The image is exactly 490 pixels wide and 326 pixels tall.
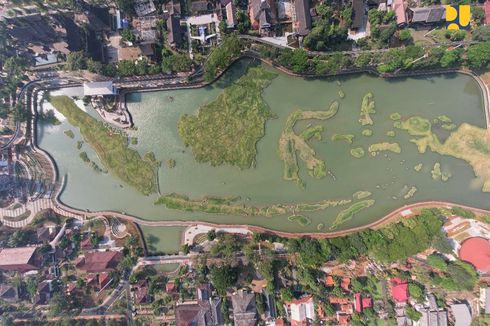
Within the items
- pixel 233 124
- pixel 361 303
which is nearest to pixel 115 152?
pixel 233 124

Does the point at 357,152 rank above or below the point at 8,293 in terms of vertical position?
above

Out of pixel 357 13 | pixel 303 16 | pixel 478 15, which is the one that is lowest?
pixel 478 15

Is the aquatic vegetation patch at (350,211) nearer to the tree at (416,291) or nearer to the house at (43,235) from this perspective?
the tree at (416,291)

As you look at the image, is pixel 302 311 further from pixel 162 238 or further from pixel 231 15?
pixel 231 15

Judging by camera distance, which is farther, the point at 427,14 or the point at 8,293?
the point at 8,293

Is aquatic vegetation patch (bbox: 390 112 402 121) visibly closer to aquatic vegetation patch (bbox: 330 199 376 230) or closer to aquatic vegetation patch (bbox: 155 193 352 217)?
aquatic vegetation patch (bbox: 330 199 376 230)
